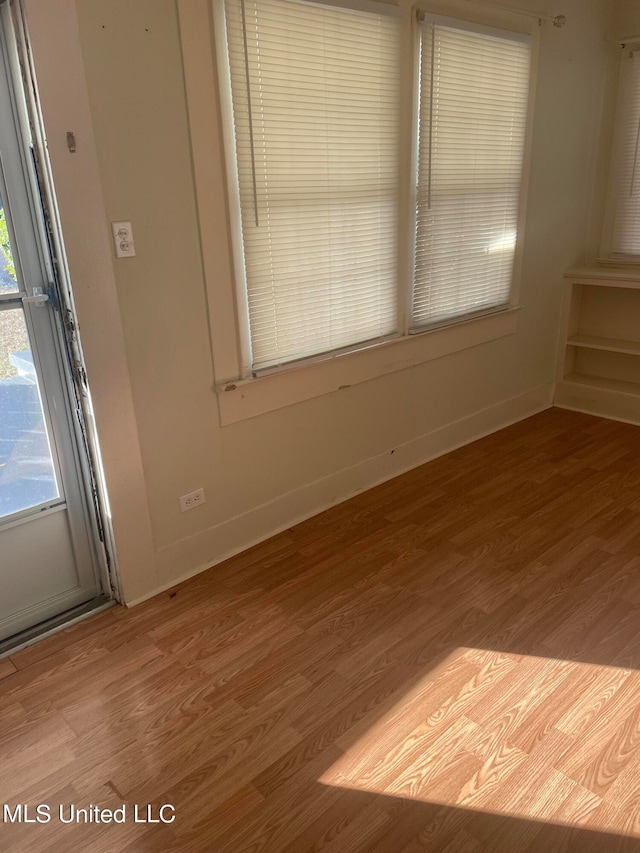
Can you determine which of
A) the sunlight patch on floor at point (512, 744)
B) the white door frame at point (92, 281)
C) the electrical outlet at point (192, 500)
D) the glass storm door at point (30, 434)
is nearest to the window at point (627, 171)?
the sunlight patch on floor at point (512, 744)

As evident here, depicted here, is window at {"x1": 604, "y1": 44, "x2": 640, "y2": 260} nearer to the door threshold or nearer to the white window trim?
the white window trim

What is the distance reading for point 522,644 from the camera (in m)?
2.18

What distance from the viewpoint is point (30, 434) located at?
2.21 metres

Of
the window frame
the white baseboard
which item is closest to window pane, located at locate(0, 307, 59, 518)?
the white baseboard

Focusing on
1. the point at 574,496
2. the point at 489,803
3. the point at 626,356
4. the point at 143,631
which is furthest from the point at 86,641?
the point at 626,356

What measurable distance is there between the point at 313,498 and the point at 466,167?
1885 mm

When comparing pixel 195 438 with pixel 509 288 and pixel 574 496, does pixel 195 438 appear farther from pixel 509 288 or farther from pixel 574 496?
pixel 509 288

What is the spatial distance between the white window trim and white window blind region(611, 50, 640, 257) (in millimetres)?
908

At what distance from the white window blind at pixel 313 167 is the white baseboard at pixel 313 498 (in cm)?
69

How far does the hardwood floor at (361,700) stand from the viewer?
5.22ft

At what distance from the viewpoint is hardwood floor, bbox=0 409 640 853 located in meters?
1.59

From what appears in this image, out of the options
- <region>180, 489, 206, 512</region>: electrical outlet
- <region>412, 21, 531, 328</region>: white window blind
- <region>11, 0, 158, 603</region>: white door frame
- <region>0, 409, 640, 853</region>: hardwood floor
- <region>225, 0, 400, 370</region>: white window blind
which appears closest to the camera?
<region>0, 409, 640, 853</region>: hardwood floor

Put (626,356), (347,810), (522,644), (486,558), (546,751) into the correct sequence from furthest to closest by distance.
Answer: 1. (626,356)
2. (486,558)
3. (522,644)
4. (546,751)
5. (347,810)

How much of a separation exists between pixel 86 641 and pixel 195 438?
842 mm
